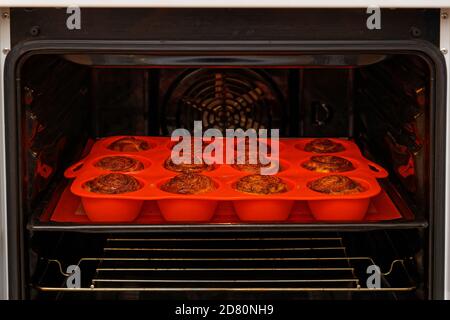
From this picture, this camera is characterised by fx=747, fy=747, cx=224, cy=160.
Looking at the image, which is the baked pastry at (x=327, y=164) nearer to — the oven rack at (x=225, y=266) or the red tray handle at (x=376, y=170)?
the red tray handle at (x=376, y=170)

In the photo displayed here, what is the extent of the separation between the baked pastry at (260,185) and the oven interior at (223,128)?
0.37 feet

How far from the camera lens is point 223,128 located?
224cm

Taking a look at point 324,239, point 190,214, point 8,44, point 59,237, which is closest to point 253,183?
point 190,214

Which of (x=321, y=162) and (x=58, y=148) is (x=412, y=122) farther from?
(x=58, y=148)

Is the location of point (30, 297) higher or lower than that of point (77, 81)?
lower

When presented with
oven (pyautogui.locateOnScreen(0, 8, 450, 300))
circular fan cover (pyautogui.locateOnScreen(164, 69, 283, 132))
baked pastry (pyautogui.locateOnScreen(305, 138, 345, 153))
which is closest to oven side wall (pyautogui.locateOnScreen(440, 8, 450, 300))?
oven (pyautogui.locateOnScreen(0, 8, 450, 300))

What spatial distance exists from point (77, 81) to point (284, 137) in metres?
0.64

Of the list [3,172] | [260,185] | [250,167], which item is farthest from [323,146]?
[3,172]

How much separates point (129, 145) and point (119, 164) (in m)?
0.16

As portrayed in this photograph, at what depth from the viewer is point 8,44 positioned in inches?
59.9

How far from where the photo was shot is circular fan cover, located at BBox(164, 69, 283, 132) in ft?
7.22

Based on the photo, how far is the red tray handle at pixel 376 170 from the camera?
194cm

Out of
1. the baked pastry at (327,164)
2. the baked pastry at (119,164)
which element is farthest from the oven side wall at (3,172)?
the baked pastry at (327,164)

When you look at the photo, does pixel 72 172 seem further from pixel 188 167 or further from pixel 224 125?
pixel 224 125
